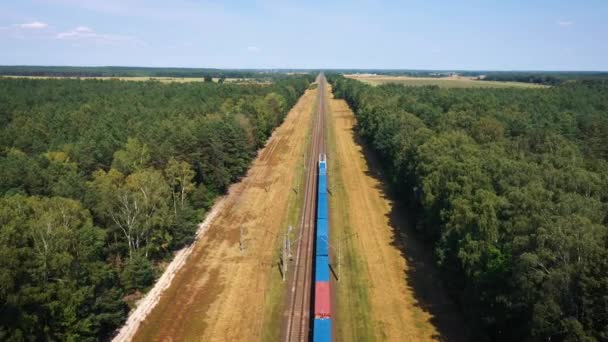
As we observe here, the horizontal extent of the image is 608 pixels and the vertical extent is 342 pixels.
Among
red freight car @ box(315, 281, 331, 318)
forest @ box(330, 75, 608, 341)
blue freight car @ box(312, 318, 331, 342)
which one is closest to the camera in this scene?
forest @ box(330, 75, 608, 341)

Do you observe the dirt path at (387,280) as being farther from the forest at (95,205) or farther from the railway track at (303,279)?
the forest at (95,205)

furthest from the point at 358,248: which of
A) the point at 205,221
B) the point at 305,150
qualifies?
the point at 305,150

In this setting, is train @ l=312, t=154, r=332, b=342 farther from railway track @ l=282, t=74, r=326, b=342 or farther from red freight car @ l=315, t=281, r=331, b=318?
railway track @ l=282, t=74, r=326, b=342

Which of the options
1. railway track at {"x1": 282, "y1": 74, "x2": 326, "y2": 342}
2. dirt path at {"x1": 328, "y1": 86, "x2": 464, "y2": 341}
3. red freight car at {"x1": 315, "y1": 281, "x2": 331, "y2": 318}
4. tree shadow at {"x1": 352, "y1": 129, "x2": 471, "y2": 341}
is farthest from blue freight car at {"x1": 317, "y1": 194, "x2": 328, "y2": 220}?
red freight car at {"x1": 315, "y1": 281, "x2": 331, "y2": 318}

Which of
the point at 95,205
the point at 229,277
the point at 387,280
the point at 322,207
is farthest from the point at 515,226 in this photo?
the point at 95,205

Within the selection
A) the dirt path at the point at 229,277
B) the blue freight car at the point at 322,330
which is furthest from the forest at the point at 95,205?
the blue freight car at the point at 322,330
